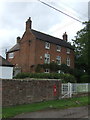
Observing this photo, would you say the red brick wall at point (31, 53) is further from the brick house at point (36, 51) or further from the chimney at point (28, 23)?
the chimney at point (28, 23)

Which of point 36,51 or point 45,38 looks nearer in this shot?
point 36,51

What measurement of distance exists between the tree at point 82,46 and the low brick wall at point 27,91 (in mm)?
20498

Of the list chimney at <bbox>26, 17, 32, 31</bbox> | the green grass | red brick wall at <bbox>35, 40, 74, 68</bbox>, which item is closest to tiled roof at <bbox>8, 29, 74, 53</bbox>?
red brick wall at <bbox>35, 40, 74, 68</bbox>

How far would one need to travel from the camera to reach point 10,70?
29875 millimetres

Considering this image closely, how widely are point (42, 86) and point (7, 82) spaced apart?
3800 mm

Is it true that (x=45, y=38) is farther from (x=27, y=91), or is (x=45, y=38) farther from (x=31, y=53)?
(x=27, y=91)

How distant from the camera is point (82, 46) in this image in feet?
133

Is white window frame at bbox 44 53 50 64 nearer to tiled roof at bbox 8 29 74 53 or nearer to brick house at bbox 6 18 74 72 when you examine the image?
brick house at bbox 6 18 74 72

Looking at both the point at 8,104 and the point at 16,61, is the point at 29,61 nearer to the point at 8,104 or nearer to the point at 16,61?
the point at 16,61

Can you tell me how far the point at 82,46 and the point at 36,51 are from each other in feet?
30.4

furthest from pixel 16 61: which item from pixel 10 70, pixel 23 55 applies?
pixel 10 70

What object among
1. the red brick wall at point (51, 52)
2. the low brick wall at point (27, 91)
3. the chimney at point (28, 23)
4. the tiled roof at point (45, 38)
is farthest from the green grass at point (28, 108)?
the chimney at point (28, 23)

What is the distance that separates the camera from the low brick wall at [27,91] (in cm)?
1362

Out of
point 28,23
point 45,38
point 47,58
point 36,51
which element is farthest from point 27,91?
point 28,23
